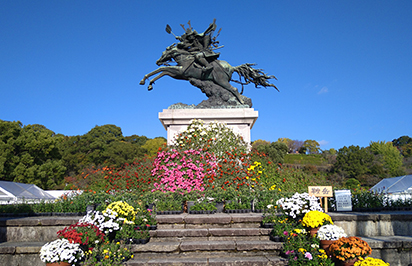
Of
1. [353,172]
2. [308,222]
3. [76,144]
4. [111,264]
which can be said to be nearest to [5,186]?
[111,264]

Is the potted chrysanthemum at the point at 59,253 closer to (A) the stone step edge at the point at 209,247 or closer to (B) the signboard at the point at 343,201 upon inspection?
(A) the stone step edge at the point at 209,247

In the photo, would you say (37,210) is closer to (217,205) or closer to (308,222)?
(217,205)

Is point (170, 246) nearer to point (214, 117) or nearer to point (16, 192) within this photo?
point (214, 117)

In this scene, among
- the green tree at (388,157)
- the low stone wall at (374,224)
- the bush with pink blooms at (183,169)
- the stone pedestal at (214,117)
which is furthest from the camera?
the green tree at (388,157)

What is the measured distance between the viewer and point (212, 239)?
17.6 feet

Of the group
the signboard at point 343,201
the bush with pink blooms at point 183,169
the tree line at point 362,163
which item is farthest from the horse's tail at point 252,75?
the tree line at point 362,163

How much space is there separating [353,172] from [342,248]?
39.0m

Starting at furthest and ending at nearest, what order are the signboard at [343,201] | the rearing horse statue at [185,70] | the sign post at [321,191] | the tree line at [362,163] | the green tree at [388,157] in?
the green tree at [388,157] < the tree line at [362,163] < the rearing horse statue at [185,70] < the signboard at [343,201] < the sign post at [321,191]

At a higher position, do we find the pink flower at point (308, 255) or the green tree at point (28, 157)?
A: the green tree at point (28, 157)

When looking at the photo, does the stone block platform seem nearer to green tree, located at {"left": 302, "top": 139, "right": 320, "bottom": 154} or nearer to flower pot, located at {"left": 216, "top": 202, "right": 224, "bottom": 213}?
flower pot, located at {"left": 216, "top": 202, "right": 224, "bottom": 213}

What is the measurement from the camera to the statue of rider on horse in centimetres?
1140

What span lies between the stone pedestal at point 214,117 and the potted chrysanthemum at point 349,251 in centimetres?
693

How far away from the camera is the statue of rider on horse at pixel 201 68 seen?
11.4m

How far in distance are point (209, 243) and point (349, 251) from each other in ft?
7.29
